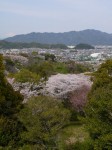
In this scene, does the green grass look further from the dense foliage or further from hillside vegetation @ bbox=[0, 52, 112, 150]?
the dense foliage

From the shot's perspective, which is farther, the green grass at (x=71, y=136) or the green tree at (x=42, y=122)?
the green grass at (x=71, y=136)

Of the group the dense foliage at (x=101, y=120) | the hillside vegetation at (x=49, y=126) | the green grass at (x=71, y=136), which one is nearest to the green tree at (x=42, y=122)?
the hillside vegetation at (x=49, y=126)

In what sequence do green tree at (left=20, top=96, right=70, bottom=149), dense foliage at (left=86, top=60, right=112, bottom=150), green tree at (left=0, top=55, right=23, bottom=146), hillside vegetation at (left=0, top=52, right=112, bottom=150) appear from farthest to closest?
green tree at (left=0, top=55, right=23, bottom=146)
green tree at (left=20, top=96, right=70, bottom=149)
hillside vegetation at (left=0, top=52, right=112, bottom=150)
dense foliage at (left=86, top=60, right=112, bottom=150)

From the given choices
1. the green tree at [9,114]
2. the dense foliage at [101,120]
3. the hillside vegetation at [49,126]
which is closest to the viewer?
the dense foliage at [101,120]

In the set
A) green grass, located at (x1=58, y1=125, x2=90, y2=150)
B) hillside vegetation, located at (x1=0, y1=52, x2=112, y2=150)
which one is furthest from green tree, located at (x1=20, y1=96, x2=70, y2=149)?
green grass, located at (x1=58, y1=125, x2=90, y2=150)

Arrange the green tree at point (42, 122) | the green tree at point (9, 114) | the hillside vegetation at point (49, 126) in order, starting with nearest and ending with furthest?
the hillside vegetation at point (49, 126) → the green tree at point (42, 122) → the green tree at point (9, 114)

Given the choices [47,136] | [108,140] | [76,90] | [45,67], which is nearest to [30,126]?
[47,136]

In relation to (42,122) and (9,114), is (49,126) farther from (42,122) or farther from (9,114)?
(9,114)

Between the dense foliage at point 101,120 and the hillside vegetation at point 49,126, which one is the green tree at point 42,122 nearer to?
the hillside vegetation at point 49,126

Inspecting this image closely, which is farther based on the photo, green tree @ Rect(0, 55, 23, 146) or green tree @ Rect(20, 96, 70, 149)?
green tree @ Rect(0, 55, 23, 146)

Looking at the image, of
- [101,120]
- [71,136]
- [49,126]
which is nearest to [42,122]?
[49,126]
